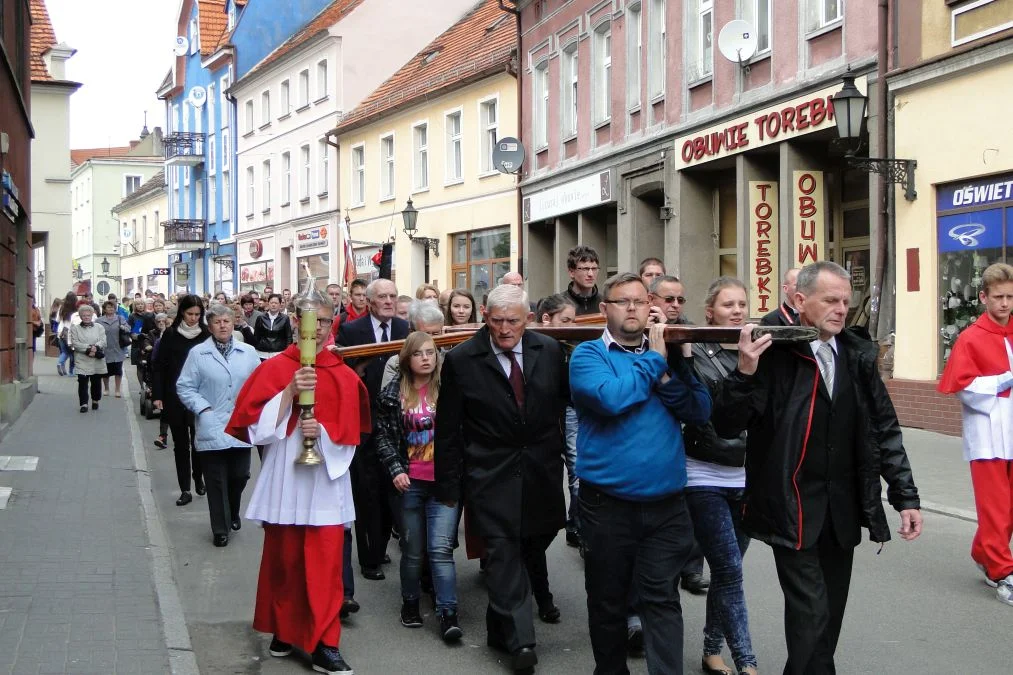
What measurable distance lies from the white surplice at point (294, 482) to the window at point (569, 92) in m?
21.5

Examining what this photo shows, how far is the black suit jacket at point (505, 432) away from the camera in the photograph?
640cm

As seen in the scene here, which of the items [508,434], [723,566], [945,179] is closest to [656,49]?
[945,179]

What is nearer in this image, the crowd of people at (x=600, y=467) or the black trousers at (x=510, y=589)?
the crowd of people at (x=600, y=467)

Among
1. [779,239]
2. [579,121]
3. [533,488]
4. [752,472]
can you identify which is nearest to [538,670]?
[533,488]

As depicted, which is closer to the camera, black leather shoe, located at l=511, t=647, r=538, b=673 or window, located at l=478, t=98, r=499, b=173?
black leather shoe, located at l=511, t=647, r=538, b=673

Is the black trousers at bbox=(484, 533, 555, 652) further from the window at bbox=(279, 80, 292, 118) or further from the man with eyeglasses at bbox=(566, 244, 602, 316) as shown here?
the window at bbox=(279, 80, 292, 118)

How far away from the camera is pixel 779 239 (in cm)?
1938

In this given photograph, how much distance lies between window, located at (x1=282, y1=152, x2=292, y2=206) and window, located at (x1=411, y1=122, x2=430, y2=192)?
Answer: 38.4 feet

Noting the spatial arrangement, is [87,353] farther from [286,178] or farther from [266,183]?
[266,183]

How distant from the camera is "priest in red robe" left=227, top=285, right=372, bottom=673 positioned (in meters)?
6.45

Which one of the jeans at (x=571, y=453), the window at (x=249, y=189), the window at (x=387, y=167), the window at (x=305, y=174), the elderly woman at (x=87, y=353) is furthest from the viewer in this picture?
the window at (x=249, y=189)

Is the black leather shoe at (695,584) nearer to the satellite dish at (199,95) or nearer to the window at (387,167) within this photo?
the window at (387,167)

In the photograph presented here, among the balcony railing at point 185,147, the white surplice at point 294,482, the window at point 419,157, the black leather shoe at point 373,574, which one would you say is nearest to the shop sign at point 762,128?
the black leather shoe at point 373,574

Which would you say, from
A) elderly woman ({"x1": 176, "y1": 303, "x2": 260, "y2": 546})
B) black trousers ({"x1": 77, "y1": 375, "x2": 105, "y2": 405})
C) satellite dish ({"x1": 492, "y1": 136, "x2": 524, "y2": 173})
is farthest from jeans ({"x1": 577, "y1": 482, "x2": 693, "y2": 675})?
satellite dish ({"x1": 492, "y1": 136, "x2": 524, "y2": 173})
